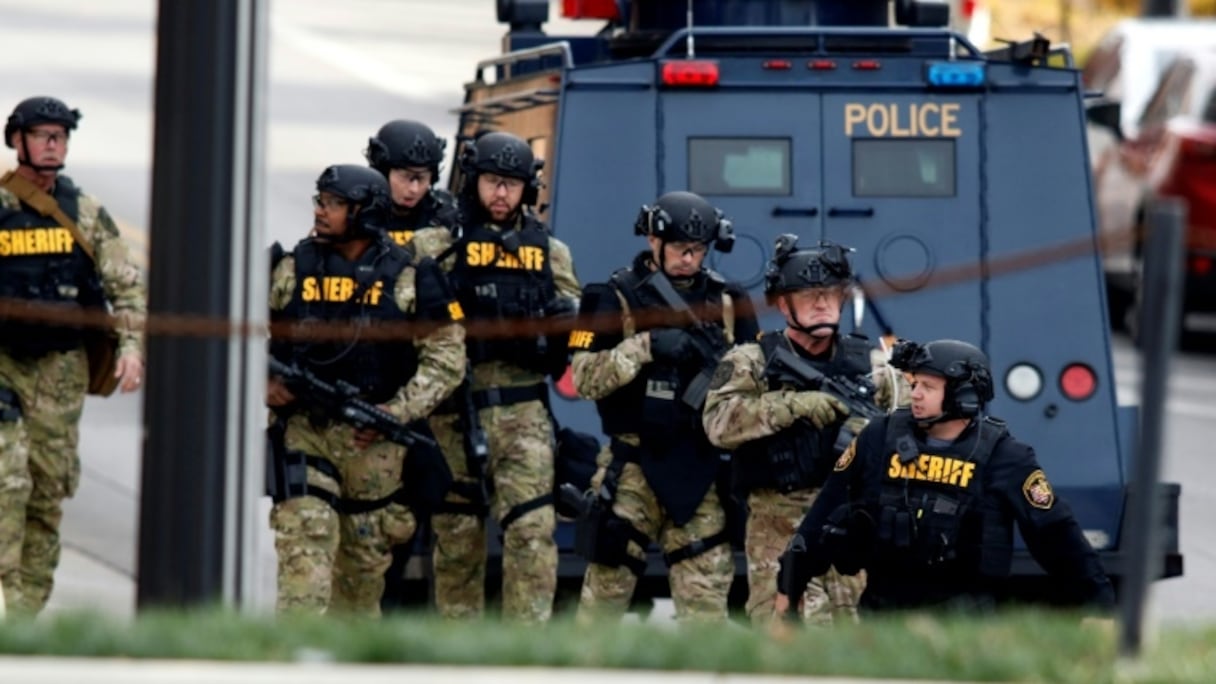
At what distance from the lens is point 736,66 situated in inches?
436

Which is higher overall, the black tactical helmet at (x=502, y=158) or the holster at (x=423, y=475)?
the black tactical helmet at (x=502, y=158)

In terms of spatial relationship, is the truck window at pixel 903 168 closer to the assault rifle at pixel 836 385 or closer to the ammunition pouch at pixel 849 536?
the assault rifle at pixel 836 385

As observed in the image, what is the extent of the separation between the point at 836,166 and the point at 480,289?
160 centimetres

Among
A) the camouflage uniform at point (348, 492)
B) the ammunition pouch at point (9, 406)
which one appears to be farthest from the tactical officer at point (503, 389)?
the ammunition pouch at point (9, 406)

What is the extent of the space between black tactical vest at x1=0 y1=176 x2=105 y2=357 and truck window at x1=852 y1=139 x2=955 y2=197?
3.06m

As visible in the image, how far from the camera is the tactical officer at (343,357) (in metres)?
9.91

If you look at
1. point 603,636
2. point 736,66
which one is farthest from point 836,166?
point 603,636

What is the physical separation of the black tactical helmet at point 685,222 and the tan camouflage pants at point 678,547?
0.87 metres

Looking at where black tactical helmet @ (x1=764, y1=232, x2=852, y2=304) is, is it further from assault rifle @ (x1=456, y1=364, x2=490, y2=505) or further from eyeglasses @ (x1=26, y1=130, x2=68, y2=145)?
eyeglasses @ (x1=26, y1=130, x2=68, y2=145)

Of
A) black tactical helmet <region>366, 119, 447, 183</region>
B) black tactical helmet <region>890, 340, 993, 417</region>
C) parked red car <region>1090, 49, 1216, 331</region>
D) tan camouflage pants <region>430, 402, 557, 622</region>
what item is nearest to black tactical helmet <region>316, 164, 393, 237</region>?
black tactical helmet <region>366, 119, 447, 183</region>

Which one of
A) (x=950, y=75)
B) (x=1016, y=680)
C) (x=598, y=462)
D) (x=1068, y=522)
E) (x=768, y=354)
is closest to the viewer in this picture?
(x=1016, y=680)

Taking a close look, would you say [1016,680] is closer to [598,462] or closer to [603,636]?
[603,636]

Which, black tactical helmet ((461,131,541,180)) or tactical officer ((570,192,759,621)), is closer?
tactical officer ((570,192,759,621))

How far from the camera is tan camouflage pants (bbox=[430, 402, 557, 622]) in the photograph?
10.4 metres
